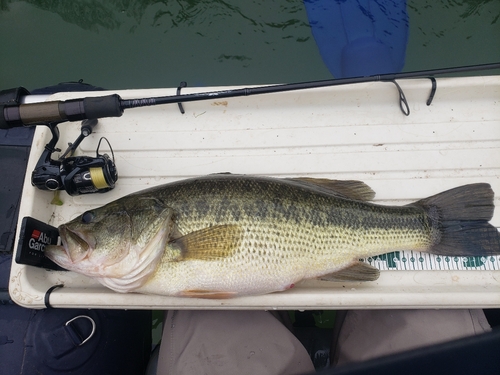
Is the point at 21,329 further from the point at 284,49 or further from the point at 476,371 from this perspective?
the point at 284,49

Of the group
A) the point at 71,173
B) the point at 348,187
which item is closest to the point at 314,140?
the point at 348,187

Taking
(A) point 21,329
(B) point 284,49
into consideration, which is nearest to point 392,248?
(A) point 21,329

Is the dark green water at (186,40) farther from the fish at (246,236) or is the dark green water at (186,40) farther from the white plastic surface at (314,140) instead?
the fish at (246,236)

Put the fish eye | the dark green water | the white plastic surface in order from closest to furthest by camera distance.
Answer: the fish eye, the white plastic surface, the dark green water

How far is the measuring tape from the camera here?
2.11 m

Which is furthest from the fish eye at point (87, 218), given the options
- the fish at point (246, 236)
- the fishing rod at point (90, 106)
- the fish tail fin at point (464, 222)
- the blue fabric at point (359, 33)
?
the blue fabric at point (359, 33)

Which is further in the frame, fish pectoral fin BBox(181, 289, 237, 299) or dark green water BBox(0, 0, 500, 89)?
dark green water BBox(0, 0, 500, 89)

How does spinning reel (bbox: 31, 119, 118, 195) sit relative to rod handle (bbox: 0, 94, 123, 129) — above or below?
below

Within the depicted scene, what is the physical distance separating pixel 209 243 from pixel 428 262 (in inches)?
52.9

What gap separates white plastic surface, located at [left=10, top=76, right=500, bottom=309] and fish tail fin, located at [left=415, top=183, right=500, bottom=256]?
0.22 meters

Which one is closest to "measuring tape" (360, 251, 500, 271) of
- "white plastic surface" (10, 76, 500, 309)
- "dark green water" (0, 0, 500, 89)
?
"white plastic surface" (10, 76, 500, 309)

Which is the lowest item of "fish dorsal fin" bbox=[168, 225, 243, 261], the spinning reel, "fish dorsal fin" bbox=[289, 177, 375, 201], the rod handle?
"fish dorsal fin" bbox=[168, 225, 243, 261]

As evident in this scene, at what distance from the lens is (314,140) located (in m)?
2.44

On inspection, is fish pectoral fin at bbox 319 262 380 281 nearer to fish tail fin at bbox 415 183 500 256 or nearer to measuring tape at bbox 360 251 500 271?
measuring tape at bbox 360 251 500 271
